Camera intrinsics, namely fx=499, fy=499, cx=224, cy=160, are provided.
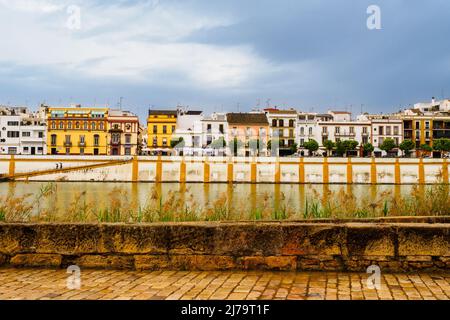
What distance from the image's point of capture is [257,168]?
2466 inches

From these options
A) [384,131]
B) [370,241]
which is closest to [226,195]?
[370,241]

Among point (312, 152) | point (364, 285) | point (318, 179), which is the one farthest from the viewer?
point (312, 152)

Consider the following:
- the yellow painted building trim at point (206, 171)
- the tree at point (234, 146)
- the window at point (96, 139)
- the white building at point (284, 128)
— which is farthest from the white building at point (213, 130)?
the window at point (96, 139)

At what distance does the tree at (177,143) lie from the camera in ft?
250

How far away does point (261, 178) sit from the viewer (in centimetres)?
6262

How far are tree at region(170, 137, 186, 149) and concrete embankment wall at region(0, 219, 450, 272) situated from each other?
70.6 metres

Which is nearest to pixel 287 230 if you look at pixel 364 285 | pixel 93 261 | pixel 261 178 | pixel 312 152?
pixel 364 285

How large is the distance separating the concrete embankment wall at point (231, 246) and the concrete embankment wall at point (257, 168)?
56035 mm

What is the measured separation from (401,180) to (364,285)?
61.2m

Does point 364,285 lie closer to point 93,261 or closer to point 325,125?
point 93,261

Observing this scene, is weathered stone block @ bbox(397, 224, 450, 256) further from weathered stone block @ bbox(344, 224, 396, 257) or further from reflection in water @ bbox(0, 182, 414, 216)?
reflection in water @ bbox(0, 182, 414, 216)

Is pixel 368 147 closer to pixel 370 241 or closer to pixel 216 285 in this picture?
pixel 370 241

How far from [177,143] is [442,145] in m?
39.6
